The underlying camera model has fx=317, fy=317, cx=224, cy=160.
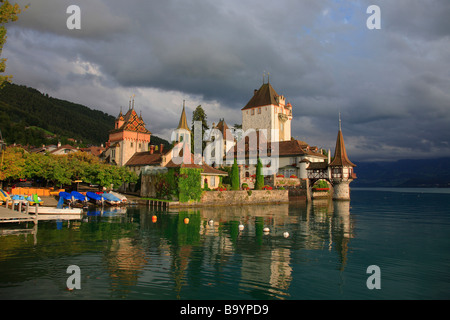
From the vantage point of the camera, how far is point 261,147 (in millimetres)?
76625

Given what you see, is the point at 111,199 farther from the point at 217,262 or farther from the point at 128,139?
the point at 217,262

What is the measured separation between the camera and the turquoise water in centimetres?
1252

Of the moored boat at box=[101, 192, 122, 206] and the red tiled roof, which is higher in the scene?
the red tiled roof

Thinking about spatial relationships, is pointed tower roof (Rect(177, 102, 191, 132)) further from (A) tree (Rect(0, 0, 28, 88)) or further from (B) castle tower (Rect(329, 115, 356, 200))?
(A) tree (Rect(0, 0, 28, 88))

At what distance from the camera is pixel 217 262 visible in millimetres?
16578

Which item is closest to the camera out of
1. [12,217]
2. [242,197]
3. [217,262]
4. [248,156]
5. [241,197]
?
[217,262]

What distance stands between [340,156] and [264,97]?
107ft

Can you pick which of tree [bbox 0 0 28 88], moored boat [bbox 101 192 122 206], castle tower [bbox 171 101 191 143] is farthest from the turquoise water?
castle tower [bbox 171 101 191 143]

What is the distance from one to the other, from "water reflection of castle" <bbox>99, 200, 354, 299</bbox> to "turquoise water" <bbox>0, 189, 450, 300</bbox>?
5 cm

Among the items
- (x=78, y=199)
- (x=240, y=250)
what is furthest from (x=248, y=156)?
(x=240, y=250)
